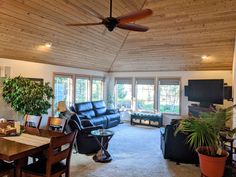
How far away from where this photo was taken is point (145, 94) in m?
8.77

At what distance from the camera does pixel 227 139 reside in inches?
150

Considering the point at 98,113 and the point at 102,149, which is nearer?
the point at 102,149

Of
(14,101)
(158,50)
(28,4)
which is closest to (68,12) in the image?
(28,4)

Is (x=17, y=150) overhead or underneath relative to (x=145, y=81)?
underneath

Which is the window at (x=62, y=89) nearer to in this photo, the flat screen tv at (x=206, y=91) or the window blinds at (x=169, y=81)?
the window blinds at (x=169, y=81)

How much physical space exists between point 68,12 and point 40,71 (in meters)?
2.48

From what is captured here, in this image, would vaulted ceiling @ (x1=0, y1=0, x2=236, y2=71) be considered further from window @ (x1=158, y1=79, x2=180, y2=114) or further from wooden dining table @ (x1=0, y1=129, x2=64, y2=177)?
wooden dining table @ (x1=0, y1=129, x2=64, y2=177)

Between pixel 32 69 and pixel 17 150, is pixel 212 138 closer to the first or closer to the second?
pixel 17 150

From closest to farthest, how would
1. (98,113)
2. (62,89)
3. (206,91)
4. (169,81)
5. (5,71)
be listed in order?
(5,71) < (206,91) < (62,89) < (98,113) < (169,81)

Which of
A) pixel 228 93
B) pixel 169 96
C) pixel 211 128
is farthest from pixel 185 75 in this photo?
pixel 211 128

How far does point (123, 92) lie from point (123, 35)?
Answer: 3.57 m

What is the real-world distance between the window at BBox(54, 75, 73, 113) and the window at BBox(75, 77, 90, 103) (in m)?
0.35

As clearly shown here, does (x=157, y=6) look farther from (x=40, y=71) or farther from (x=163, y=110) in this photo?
(x=163, y=110)

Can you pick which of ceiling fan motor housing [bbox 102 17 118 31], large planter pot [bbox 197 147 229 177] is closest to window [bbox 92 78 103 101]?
ceiling fan motor housing [bbox 102 17 118 31]
